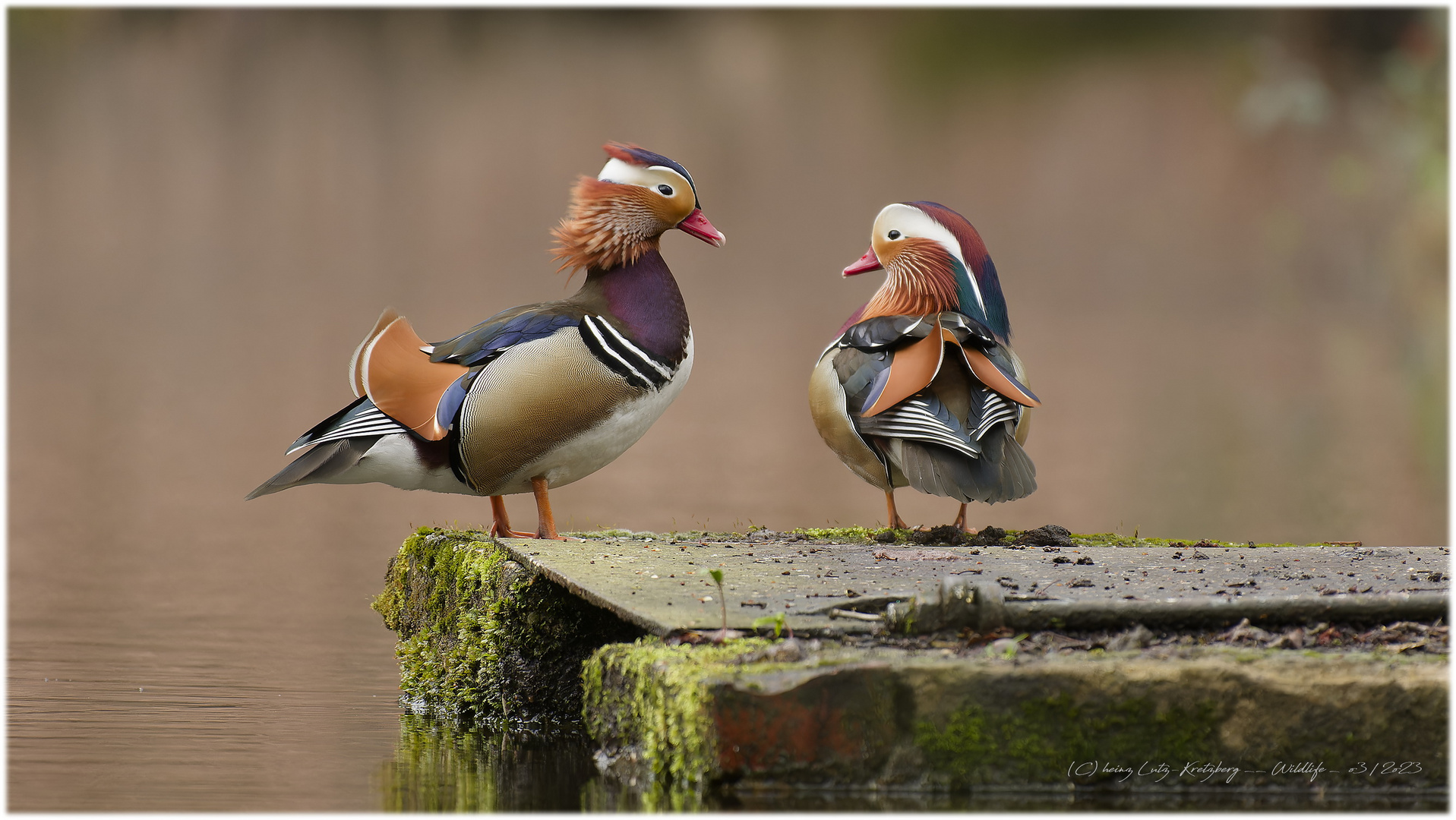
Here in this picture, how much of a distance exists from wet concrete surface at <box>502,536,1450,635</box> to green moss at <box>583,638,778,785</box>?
0.13 m

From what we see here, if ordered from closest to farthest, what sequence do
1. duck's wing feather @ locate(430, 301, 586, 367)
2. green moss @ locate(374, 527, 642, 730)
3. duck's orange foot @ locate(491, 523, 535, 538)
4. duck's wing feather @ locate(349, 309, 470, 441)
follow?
green moss @ locate(374, 527, 642, 730)
duck's wing feather @ locate(349, 309, 470, 441)
duck's wing feather @ locate(430, 301, 586, 367)
duck's orange foot @ locate(491, 523, 535, 538)

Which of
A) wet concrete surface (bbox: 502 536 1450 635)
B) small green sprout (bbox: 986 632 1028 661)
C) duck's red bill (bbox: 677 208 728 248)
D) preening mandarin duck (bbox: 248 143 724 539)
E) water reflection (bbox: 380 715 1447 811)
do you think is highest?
duck's red bill (bbox: 677 208 728 248)

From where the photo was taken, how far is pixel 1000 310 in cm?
587

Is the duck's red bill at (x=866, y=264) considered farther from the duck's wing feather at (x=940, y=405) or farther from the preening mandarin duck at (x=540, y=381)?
the preening mandarin duck at (x=540, y=381)

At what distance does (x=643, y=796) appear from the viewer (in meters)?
3.53

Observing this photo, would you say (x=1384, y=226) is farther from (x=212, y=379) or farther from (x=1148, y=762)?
(x=1148, y=762)

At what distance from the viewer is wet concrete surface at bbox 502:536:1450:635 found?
3.91m

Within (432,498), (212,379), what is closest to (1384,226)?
(212,379)

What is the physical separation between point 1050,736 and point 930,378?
1790 mm

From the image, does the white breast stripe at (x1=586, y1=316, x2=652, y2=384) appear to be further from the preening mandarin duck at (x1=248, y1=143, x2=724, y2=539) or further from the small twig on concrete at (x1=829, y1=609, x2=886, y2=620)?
the small twig on concrete at (x1=829, y1=609, x2=886, y2=620)

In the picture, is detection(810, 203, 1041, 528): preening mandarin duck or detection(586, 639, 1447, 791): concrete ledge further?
detection(810, 203, 1041, 528): preening mandarin duck

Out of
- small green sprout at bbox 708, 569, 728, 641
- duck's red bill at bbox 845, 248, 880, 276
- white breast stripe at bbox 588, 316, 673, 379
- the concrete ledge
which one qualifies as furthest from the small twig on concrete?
duck's red bill at bbox 845, 248, 880, 276

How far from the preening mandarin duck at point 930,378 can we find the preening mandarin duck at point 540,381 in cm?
55

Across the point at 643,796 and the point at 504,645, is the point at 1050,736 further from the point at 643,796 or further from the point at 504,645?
the point at 504,645
